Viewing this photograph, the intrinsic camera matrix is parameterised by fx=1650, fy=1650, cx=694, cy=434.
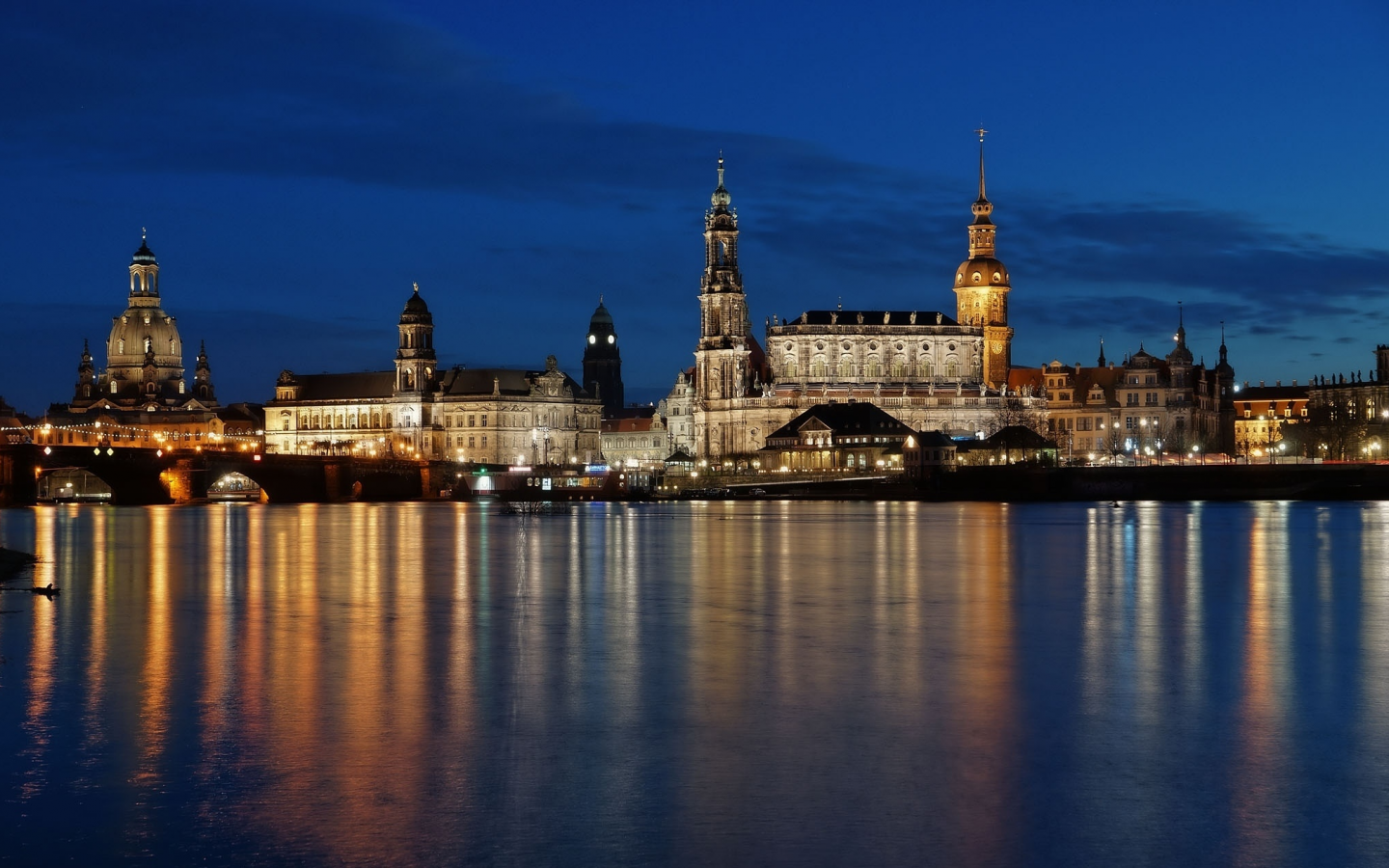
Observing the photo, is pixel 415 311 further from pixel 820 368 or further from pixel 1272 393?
pixel 1272 393

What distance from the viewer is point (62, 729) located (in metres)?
19.2

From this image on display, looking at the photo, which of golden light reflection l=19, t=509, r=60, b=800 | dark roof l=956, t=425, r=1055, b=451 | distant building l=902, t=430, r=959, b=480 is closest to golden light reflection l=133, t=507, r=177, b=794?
golden light reflection l=19, t=509, r=60, b=800

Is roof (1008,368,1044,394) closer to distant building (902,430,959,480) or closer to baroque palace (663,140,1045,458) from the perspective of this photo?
baroque palace (663,140,1045,458)

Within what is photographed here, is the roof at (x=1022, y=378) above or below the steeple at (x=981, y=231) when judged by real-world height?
below

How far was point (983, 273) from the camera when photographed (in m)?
171

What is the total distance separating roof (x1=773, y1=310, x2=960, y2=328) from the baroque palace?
97 millimetres

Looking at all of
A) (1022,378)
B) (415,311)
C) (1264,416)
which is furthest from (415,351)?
(1264,416)

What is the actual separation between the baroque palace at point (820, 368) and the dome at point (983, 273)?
209 inches

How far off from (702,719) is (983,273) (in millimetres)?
154831

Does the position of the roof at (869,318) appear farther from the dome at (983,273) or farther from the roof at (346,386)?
the roof at (346,386)

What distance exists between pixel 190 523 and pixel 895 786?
246ft

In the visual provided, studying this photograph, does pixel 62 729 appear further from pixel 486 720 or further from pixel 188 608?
pixel 188 608

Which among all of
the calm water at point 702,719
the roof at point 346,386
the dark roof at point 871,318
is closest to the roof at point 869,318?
the dark roof at point 871,318

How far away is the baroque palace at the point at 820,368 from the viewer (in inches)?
6260
